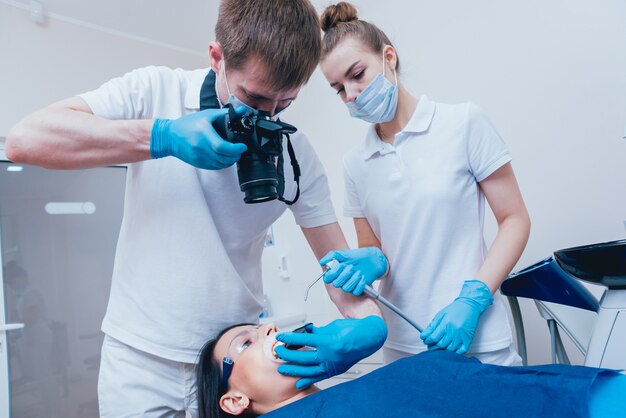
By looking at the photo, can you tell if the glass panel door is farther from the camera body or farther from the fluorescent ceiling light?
the camera body

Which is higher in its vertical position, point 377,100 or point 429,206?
point 377,100

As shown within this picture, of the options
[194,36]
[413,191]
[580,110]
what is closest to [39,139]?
[413,191]

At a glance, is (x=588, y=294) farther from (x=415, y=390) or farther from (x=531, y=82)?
(x=531, y=82)

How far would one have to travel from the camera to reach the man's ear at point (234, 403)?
3.52 ft

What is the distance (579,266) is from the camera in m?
0.98

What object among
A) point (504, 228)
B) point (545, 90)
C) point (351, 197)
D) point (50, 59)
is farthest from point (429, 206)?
point (50, 59)

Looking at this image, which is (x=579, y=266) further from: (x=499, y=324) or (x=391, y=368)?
(x=391, y=368)

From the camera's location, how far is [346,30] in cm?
141

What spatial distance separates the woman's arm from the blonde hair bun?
750 millimetres

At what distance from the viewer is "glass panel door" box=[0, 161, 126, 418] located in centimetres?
263

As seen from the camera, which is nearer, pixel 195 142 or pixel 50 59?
pixel 195 142

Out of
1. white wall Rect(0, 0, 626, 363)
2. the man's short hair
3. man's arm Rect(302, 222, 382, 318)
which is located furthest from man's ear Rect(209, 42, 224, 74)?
white wall Rect(0, 0, 626, 363)

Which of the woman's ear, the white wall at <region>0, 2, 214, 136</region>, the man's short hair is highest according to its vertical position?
the white wall at <region>0, 2, 214, 136</region>

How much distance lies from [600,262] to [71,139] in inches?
46.9
